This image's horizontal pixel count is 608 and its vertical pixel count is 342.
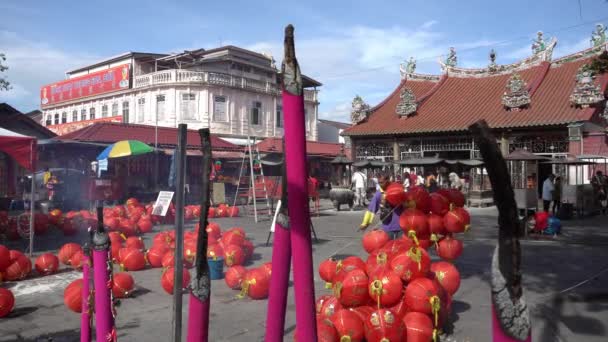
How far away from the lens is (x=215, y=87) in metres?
36.3

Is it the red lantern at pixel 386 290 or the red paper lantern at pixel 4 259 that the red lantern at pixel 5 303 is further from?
the red lantern at pixel 386 290

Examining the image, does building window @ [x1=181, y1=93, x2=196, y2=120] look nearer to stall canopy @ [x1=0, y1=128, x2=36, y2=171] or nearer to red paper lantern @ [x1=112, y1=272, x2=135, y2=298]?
stall canopy @ [x1=0, y1=128, x2=36, y2=171]

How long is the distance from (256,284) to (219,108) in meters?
31.7

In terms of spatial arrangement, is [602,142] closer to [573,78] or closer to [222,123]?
[573,78]

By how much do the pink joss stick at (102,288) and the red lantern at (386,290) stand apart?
109 inches

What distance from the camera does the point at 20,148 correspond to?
366 inches

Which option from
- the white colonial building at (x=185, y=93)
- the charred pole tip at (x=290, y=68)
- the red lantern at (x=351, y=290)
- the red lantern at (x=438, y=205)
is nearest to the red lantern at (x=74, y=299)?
the red lantern at (x=351, y=290)

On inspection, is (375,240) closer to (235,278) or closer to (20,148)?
(235,278)

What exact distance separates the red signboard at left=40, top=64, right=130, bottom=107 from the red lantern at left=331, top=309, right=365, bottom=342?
38567 millimetres

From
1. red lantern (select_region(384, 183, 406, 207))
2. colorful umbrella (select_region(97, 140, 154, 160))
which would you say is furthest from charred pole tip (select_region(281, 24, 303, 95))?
colorful umbrella (select_region(97, 140, 154, 160))

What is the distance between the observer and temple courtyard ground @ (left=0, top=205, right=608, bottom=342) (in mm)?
5332

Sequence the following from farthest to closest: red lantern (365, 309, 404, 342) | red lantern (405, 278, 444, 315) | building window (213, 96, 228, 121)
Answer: building window (213, 96, 228, 121) → red lantern (405, 278, 444, 315) → red lantern (365, 309, 404, 342)

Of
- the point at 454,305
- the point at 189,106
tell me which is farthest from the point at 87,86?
the point at 454,305

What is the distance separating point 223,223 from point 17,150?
24.3 feet
